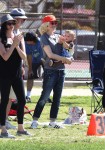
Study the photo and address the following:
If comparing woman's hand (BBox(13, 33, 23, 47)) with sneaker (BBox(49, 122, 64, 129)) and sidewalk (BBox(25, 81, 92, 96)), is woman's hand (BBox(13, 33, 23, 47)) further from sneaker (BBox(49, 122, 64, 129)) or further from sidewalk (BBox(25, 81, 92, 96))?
sidewalk (BBox(25, 81, 92, 96))

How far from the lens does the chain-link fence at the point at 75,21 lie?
2108cm

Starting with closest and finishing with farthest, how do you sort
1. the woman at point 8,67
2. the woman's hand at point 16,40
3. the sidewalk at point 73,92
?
the woman's hand at point 16,40, the woman at point 8,67, the sidewalk at point 73,92

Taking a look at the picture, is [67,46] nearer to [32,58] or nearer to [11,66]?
[11,66]

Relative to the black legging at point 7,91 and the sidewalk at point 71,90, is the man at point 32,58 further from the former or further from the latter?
the black legging at point 7,91

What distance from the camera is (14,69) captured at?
11.1 metres

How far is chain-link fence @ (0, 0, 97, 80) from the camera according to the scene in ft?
69.2

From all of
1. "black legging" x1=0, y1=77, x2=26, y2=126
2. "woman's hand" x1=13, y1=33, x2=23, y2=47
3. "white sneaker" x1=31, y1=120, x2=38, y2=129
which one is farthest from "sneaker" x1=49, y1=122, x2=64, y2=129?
"woman's hand" x1=13, y1=33, x2=23, y2=47

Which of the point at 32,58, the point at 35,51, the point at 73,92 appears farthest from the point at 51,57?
the point at 73,92

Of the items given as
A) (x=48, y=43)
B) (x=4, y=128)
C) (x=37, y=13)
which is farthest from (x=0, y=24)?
(x=37, y=13)

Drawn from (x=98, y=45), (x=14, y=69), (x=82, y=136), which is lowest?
(x=98, y=45)

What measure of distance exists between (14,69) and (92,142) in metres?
1.68

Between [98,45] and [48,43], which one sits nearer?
[48,43]

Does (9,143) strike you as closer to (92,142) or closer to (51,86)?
(92,142)

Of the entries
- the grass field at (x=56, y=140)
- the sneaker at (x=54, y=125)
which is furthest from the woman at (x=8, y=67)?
the sneaker at (x=54, y=125)
